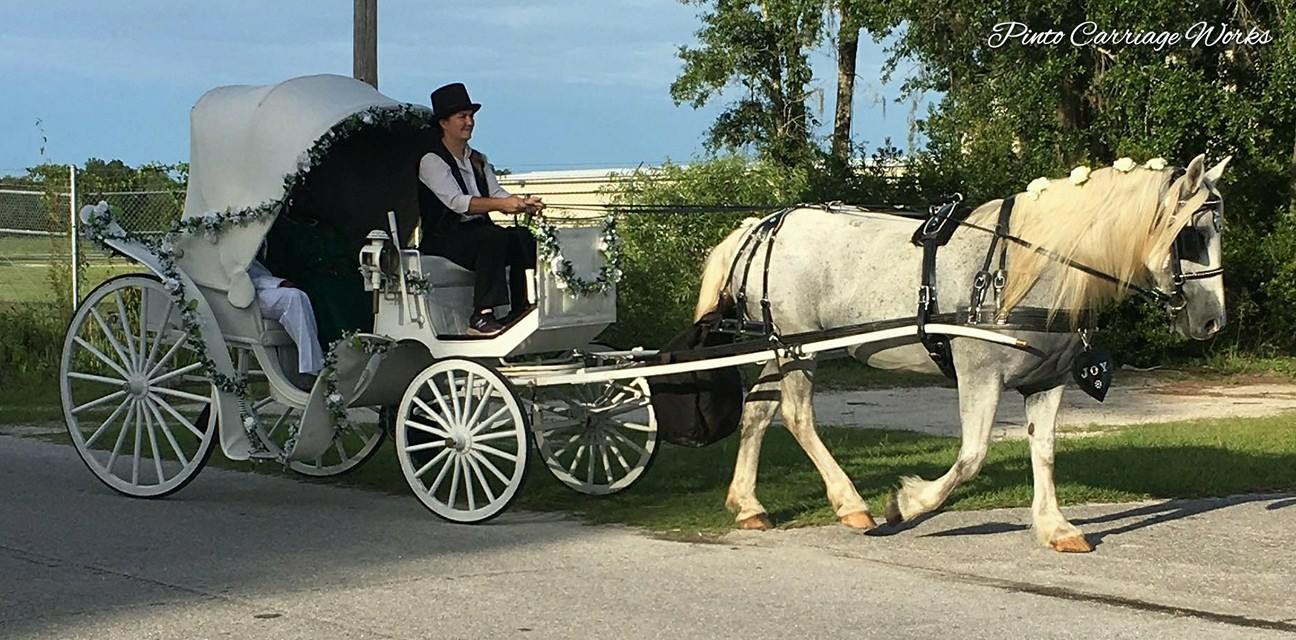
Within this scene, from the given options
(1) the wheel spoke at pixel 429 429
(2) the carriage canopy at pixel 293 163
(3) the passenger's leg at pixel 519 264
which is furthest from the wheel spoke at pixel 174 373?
(3) the passenger's leg at pixel 519 264

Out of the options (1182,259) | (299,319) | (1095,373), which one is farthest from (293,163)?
(1182,259)

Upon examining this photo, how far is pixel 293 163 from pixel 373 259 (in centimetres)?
78

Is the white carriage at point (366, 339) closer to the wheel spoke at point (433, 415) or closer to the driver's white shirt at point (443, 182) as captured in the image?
the wheel spoke at point (433, 415)

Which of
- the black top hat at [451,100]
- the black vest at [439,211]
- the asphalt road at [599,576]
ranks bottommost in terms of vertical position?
the asphalt road at [599,576]

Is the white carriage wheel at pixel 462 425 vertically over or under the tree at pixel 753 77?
under

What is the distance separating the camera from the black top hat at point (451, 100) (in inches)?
375

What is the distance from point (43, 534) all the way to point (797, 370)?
4.07m

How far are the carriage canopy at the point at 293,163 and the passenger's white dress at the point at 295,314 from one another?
0.11 meters

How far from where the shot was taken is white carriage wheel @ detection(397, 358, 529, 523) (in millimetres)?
8672

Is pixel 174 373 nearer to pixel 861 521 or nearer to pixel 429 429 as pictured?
pixel 429 429

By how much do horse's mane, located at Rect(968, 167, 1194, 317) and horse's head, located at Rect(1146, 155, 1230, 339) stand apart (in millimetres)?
23

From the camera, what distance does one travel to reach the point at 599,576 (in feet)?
24.4

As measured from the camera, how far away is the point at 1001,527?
8758 mm

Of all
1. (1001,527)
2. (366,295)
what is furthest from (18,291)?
(1001,527)
